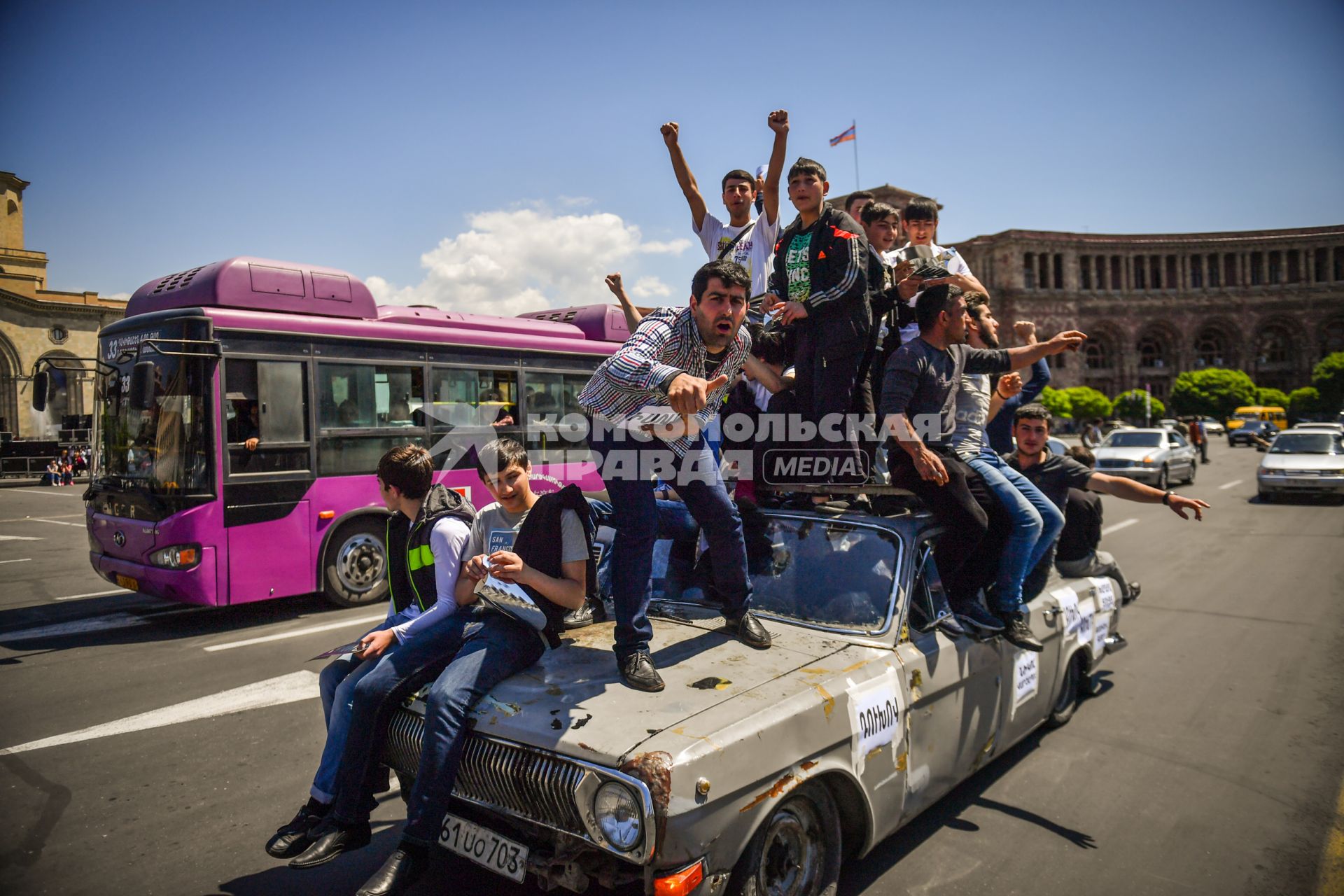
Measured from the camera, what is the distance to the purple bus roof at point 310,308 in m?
8.12

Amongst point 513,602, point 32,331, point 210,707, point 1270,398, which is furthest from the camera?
point 1270,398

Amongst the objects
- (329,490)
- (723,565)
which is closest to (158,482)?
(329,490)

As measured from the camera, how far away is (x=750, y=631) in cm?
331

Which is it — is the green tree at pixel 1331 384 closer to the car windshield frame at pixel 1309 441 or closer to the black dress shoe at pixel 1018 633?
the car windshield frame at pixel 1309 441

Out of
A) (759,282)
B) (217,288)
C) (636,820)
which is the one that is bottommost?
(636,820)

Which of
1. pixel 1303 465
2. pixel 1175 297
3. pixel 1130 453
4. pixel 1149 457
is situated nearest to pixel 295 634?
pixel 1303 465

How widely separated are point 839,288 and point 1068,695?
9.67ft

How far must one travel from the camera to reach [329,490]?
8.56 meters

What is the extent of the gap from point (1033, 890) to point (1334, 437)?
1990 cm

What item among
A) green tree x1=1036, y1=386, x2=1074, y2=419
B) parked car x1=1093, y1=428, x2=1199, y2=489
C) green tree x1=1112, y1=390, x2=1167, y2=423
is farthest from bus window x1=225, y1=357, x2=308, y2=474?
green tree x1=1112, y1=390, x2=1167, y2=423

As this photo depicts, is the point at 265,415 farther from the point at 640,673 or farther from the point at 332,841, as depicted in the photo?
the point at 640,673

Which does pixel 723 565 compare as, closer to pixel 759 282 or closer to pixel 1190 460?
pixel 759 282

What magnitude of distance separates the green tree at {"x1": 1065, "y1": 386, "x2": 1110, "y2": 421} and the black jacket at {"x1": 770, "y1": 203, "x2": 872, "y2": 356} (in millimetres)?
64364

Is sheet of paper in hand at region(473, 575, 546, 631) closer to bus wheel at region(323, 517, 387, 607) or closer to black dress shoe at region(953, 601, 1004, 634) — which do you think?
black dress shoe at region(953, 601, 1004, 634)
